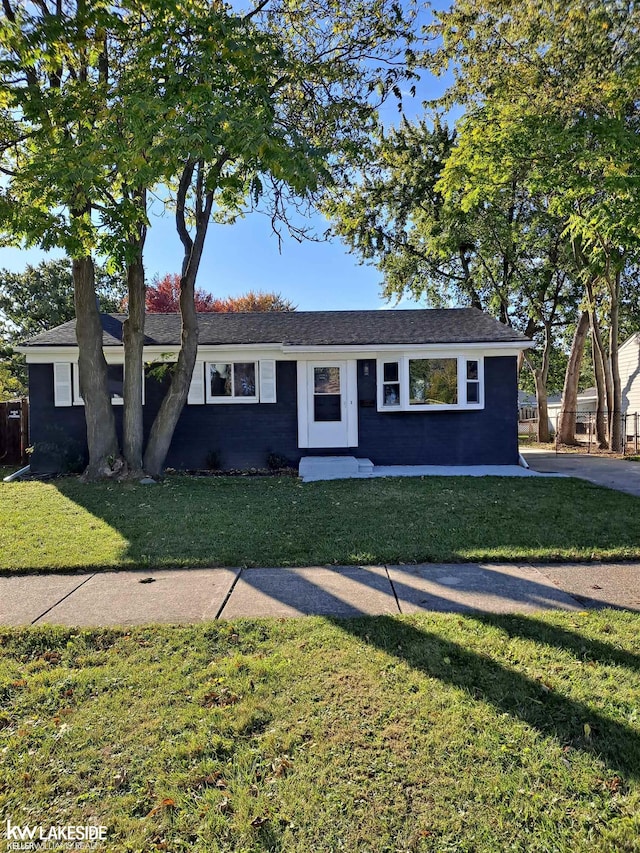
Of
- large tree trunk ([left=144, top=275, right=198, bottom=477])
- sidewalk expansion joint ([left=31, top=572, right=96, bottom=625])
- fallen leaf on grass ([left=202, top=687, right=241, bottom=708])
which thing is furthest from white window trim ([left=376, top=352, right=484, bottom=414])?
fallen leaf on grass ([left=202, top=687, right=241, bottom=708])

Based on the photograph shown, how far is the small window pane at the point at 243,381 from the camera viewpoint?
11406 millimetres

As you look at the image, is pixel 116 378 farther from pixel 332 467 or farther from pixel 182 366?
pixel 332 467

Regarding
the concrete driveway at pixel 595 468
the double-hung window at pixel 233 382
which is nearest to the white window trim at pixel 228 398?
the double-hung window at pixel 233 382

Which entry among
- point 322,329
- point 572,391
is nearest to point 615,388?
point 572,391

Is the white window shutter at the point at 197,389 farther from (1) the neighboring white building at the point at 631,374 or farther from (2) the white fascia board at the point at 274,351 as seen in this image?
(1) the neighboring white building at the point at 631,374

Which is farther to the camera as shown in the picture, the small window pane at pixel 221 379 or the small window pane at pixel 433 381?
the small window pane at pixel 221 379

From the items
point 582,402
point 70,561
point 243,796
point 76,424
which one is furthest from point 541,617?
point 582,402

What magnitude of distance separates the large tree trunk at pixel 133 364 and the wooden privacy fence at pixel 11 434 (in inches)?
224

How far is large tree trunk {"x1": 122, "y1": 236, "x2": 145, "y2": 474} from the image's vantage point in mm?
9172

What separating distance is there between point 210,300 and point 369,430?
21559 millimetres

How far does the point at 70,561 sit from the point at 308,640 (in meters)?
3.00

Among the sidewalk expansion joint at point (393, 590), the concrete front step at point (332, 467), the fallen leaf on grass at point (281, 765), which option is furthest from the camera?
the concrete front step at point (332, 467)

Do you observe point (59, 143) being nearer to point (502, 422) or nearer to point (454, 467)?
point (454, 467)

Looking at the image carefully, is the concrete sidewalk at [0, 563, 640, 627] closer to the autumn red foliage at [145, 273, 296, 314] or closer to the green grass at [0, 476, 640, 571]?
the green grass at [0, 476, 640, 571]
